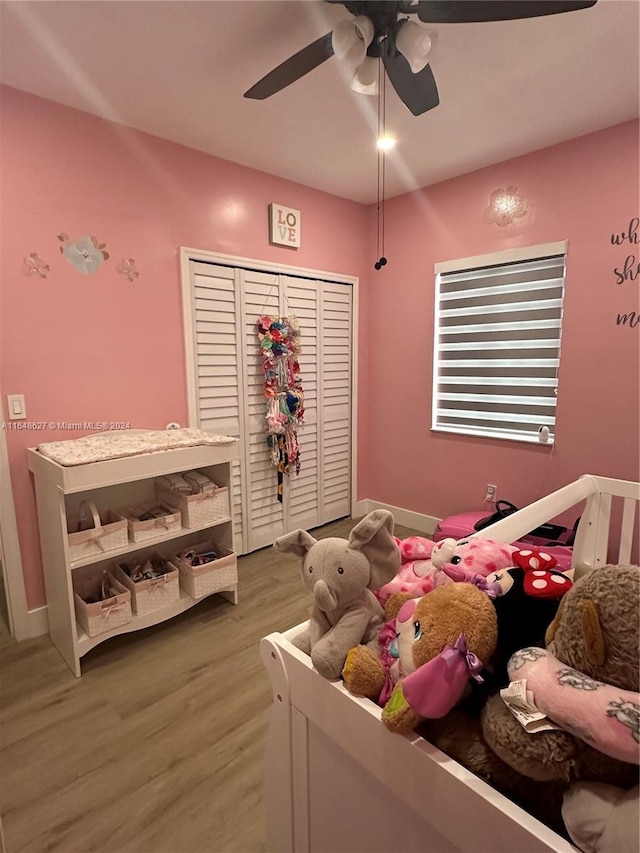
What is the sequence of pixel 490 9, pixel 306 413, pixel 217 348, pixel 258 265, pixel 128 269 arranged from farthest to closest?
pixel 306 413, pixel 258 265, pixel 217 348, pixel 128 269, pixel 490 9

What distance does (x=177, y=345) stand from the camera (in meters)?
2.61

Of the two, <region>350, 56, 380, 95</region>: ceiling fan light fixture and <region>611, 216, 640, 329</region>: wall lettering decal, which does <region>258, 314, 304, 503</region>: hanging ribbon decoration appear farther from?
<region>611, 216, 640, 329</region>: wall lettering decal

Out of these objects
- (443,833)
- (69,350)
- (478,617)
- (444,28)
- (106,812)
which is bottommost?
(106,812)

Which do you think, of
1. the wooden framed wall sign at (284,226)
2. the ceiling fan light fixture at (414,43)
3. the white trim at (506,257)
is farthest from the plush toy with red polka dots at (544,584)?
the wooden framed wall sign at (284,226)

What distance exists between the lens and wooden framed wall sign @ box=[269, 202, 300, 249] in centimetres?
294

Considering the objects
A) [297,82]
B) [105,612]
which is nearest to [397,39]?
[297,82]

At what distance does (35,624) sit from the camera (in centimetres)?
225

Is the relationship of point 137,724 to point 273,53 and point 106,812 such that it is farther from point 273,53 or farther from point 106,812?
point 273,53

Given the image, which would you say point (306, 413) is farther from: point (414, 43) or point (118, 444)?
point (414, 43)

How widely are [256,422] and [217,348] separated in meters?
0.57

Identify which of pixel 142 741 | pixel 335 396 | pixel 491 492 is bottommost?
pixel 142 741

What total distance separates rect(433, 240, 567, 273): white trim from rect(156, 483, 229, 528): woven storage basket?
218 centimetres

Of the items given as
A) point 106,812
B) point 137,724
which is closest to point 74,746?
point 137,724

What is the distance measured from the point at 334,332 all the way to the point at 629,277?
1.89 m
